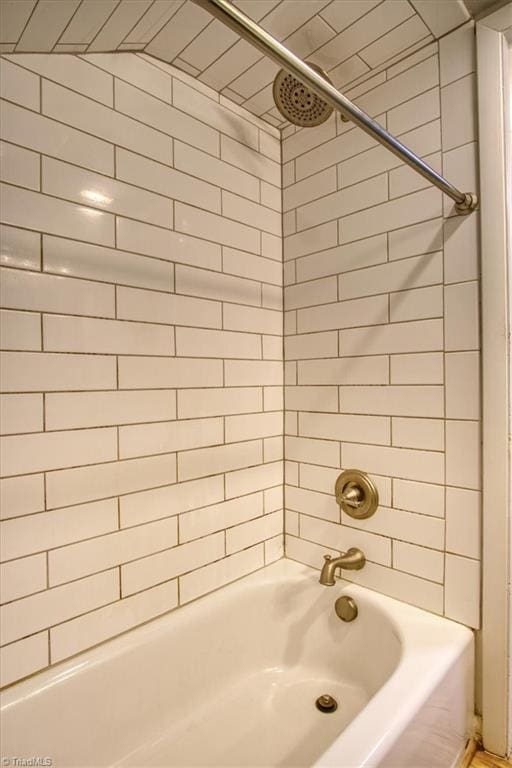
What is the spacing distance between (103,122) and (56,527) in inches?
42.0

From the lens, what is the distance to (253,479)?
1.45 metres

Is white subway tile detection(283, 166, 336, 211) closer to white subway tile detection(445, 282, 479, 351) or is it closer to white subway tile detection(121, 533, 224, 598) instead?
white subway tile detection(445, 282, 479, 351)

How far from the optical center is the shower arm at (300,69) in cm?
55

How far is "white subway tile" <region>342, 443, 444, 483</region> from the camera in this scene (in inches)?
45.6

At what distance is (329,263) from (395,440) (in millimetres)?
645

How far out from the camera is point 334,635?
1321 mm

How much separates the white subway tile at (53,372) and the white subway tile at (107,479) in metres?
0.22

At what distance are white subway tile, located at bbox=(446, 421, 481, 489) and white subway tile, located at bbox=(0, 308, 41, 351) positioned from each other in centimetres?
110

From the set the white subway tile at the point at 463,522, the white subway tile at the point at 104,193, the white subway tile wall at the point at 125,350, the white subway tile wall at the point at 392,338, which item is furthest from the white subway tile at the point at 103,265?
the white subway tile at the point at 463,522

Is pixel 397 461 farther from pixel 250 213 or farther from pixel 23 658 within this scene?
pixel 23 658

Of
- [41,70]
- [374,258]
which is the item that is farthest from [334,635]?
[41,70]

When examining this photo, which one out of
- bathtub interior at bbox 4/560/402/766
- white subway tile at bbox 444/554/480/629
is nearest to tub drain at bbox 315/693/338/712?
bathtub interior at bbox 4/560/402/766

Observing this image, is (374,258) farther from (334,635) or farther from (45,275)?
(334,635)

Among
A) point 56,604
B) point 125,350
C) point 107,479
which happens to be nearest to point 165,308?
point 125,350
